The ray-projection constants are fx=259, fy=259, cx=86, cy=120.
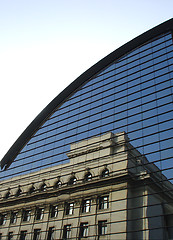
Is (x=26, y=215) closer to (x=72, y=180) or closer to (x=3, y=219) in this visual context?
(x=3, y=219)

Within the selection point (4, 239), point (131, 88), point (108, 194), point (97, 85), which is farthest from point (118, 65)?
point (4, 239)

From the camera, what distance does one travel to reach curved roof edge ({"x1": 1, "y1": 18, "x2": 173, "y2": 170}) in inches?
1357

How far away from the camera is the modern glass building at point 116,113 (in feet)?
81.4

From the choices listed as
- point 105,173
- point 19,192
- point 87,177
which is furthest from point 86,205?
point 19,192

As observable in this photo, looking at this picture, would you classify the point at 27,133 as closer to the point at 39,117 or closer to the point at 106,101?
the point at 39,117

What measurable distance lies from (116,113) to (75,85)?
1294 cm

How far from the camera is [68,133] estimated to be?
34.1m

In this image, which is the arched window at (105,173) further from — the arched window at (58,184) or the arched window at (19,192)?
the arched window at (19,192)

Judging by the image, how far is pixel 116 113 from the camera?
30.0 metres

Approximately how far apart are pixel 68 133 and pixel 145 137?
12010 mm

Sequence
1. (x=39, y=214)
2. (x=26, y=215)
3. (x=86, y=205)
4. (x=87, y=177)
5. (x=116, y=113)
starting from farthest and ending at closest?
(x=26, y=215) → (x=116, y=113) → (x=39, y=214) → (x=87, y=177) → (x=86, y=205)

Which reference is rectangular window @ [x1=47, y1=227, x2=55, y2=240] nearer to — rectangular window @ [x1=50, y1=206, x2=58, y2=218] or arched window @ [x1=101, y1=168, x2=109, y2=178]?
rectangular window @ [x1=50, y1=206, x2=58, y2=218]

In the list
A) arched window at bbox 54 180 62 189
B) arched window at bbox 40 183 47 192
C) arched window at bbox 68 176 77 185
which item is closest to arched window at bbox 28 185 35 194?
arched window at bbox 40 183 47 192

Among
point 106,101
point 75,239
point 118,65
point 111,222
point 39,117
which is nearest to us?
point 111,222
